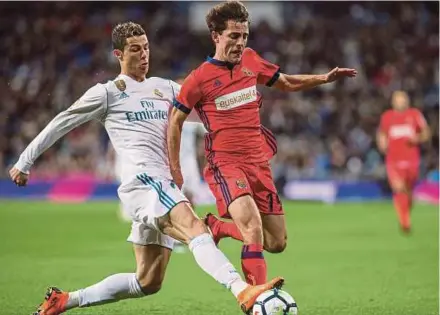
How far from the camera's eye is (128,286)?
261 inches

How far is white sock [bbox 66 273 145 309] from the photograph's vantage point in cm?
664

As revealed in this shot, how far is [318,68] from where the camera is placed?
25531 millimetres

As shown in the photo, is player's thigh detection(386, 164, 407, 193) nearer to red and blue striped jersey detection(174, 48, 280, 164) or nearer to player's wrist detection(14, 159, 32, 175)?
red and blue striped jersey detection(174, 48, 280, 164)

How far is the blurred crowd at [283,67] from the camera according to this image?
75.5 ft

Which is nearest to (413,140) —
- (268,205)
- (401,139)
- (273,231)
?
(401,139)

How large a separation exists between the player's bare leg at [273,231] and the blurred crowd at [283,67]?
1470cm

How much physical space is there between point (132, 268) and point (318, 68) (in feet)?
51.8

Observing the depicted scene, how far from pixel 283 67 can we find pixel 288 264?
14785 mm

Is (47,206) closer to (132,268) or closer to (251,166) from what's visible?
(132,268)

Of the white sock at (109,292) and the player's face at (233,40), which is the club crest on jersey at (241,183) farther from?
the white sock at (109,292)

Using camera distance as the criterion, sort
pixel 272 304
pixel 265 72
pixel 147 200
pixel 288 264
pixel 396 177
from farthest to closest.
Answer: pixel 396 177 < pixel 288 264 < pixel 265 72 < pixel 147 200 < pixel 272 304

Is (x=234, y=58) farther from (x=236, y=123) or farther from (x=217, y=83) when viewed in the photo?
(x=236, y=123)

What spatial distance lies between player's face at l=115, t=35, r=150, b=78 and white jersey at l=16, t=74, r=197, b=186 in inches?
2.9

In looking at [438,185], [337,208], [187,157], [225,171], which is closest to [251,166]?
[225,171]
